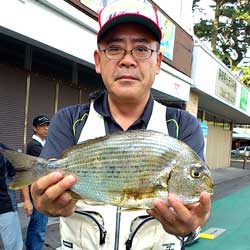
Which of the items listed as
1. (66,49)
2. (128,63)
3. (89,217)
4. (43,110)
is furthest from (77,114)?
(43,110)

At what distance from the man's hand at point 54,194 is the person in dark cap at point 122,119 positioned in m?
0.07

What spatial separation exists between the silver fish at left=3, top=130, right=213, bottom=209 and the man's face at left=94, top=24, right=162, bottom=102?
27cm

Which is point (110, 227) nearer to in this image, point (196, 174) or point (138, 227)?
point (138, 227)

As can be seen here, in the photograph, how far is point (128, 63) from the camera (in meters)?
1.89

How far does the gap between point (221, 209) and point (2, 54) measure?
5.40 metres

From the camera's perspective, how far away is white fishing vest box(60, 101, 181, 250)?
1.86 m

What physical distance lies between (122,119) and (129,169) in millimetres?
407

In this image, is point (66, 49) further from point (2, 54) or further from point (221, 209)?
point (221, 209)

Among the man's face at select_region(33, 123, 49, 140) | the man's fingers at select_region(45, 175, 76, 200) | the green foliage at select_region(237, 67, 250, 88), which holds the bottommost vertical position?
the man's fingers at select_region(45, 175, 76, 200)

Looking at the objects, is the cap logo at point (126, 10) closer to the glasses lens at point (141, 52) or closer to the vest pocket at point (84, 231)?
the glasses lens at point (141, 52)

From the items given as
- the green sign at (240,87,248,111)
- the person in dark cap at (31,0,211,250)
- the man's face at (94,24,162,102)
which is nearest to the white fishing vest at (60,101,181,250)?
the person in dark cap at (31,0,211,250)

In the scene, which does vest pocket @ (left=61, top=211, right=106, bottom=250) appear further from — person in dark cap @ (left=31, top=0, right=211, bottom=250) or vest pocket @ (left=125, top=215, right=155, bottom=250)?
vest pocket @ (left=125, top=215, right=155, bottom=250)

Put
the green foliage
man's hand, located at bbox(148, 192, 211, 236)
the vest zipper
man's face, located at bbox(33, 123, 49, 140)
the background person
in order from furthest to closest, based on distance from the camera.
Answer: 1. the green foliage
2. man's face, located at bbox(33, 123, 49, 140)
3. the background person
4. the vest zipper
5. man's hand, located at bbox(148, 192, 211, 236)

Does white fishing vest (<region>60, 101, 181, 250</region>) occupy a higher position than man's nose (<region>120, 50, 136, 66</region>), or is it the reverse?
man's nose (<region>120, 50, 136, 66</region>)
